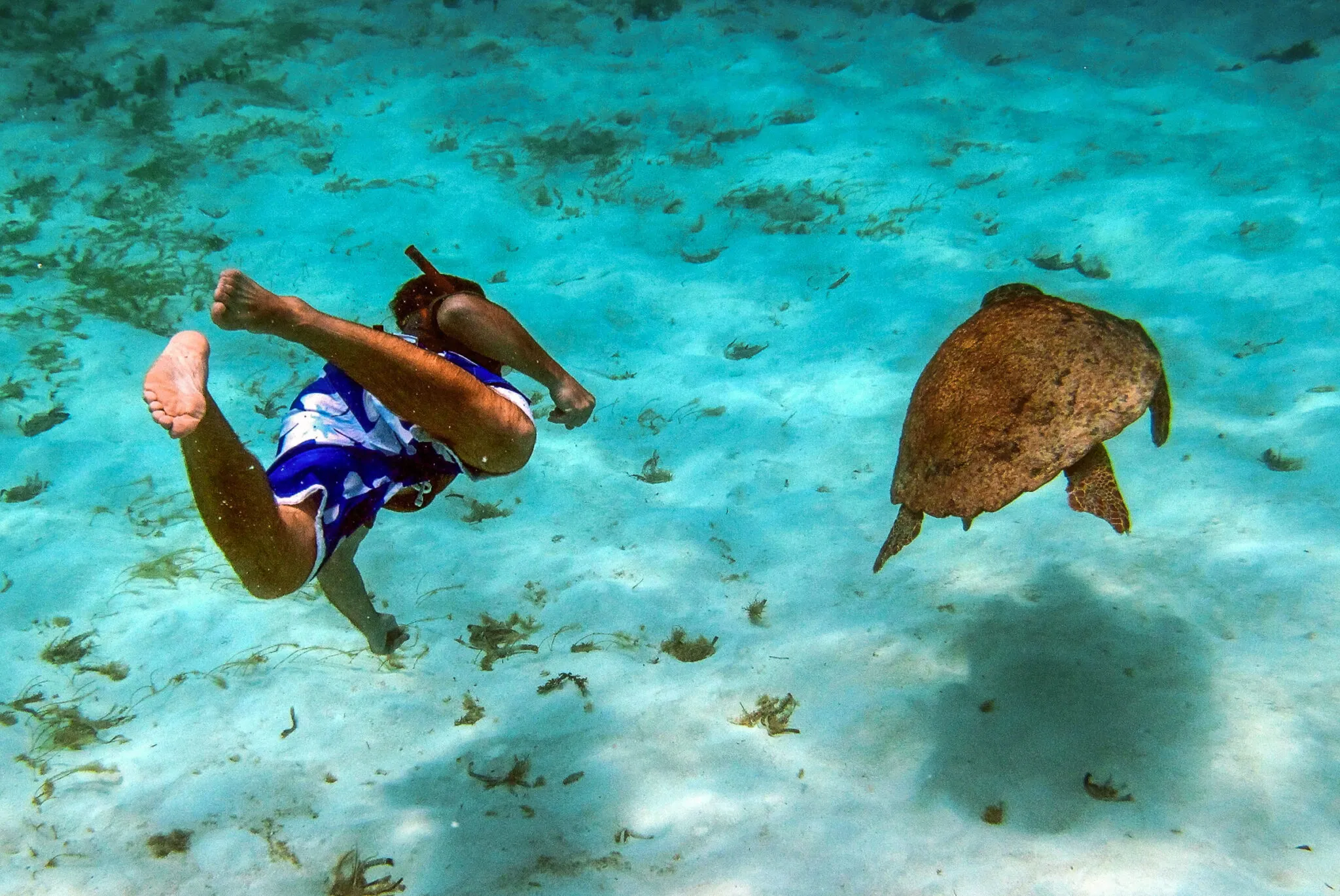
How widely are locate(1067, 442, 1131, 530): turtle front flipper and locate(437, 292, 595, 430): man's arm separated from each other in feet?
6.58

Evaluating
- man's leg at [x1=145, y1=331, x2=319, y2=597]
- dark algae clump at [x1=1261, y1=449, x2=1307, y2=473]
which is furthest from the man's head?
dark algae clump at [x1=1261, y1=449, x2=1307, y2=473]

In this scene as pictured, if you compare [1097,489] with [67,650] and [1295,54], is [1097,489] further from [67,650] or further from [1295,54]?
[1295,54]

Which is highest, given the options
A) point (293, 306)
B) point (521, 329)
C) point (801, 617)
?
point (293, 306)

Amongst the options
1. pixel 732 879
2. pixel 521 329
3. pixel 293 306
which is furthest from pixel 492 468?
pixel 732 879

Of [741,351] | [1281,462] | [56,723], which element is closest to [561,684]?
[56,723]

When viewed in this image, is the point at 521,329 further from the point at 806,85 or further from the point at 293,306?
the point at 806,85

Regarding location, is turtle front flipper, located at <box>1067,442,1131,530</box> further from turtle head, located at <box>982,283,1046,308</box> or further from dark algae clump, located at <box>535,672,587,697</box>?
dark algae clump, located at <box>535,672,587,697</box>

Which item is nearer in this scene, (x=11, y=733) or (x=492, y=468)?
(x=492, y=468)

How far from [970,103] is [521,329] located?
1096 cm

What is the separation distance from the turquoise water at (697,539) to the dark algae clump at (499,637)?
0.13 ft

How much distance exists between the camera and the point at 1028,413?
8.95ft

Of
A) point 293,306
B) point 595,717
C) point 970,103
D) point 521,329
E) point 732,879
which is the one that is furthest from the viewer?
point 970,103

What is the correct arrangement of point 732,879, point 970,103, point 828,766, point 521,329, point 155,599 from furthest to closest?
point 970,103
point 155,599
point 828,766
point 521,329
point 732,879

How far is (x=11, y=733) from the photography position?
3291 mm
